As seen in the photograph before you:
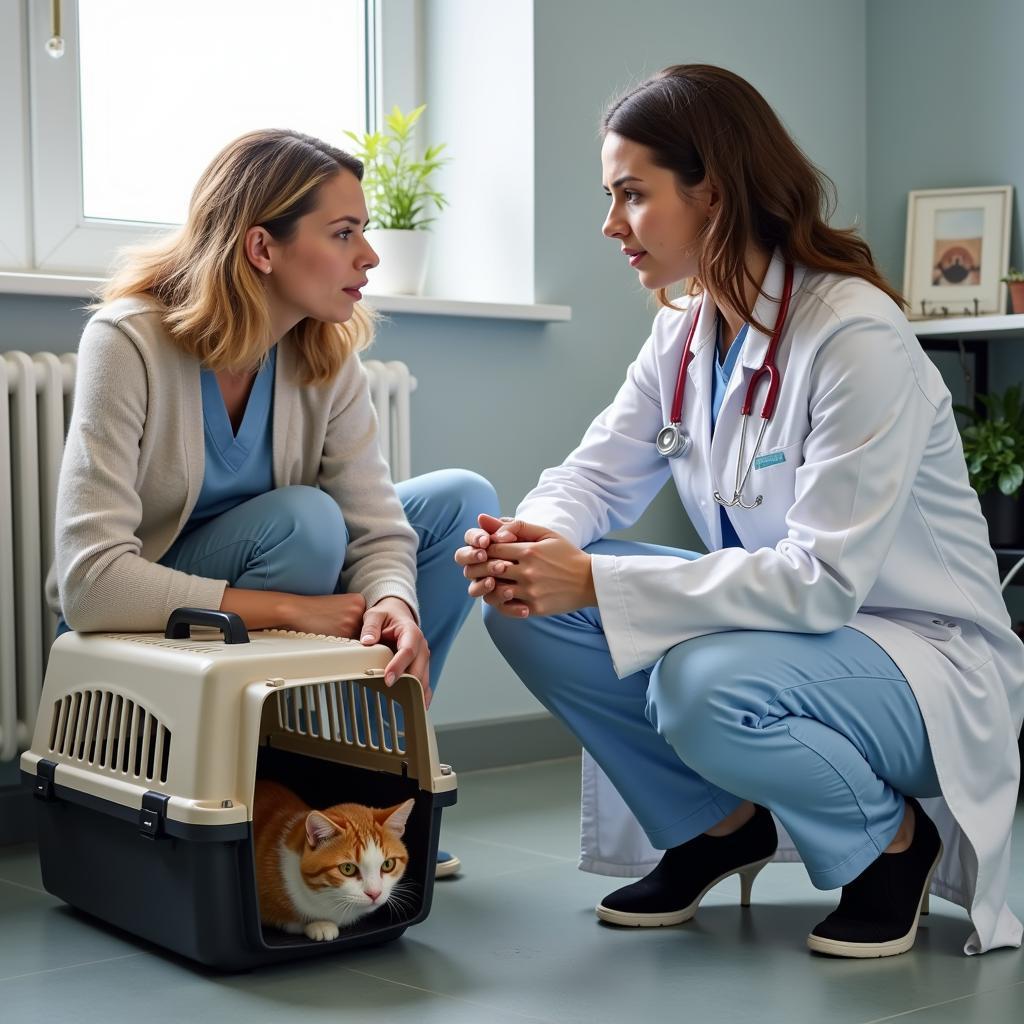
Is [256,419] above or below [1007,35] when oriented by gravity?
below

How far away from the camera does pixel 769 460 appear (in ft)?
5.48

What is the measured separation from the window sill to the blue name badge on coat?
1063mm

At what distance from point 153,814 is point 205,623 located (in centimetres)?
24

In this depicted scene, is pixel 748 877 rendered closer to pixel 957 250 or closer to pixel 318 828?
pixel 318 828

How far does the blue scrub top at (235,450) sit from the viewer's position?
5.97 ft

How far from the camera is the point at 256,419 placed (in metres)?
1.87

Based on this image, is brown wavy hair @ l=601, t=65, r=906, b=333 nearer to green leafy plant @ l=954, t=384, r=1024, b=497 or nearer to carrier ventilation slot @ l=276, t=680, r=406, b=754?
carrier ventilation slot @ l=276, t=680, r=406, b=754

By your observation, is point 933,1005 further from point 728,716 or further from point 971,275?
point 971,275

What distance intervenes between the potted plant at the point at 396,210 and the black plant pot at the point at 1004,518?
1204 mm

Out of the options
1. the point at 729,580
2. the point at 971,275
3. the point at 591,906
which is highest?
the point at 971,275

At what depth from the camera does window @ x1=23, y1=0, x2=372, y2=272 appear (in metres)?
2.46

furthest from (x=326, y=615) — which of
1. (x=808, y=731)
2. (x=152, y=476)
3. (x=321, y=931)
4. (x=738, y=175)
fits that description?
(x=738, y=175)

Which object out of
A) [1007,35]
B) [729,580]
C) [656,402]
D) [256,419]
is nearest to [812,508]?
A: [729,580]

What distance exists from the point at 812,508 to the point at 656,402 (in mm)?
406
